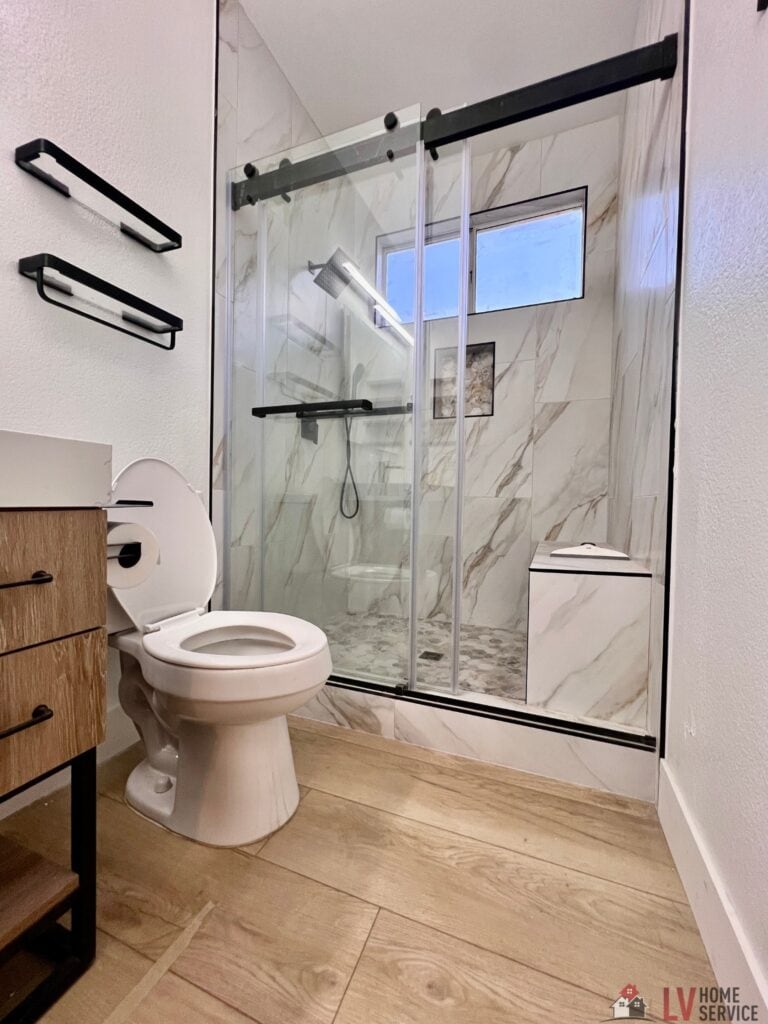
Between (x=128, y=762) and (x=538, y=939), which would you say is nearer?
(x=538, y=939)

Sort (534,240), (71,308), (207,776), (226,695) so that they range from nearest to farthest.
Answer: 1. (226,695)
2. (207,776)
3. (71,308)
4. (534,240)

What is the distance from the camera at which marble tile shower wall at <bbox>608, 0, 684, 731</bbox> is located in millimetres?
1213

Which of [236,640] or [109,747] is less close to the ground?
[236,640]

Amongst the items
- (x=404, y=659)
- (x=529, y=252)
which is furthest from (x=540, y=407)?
(x=404, y=659)

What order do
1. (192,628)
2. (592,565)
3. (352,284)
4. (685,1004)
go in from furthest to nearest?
1. (352,284)
2. (592,565)
3. (192,628)
4. (685,1004)

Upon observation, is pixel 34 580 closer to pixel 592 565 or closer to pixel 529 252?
pixel 592 565

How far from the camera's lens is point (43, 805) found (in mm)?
1122

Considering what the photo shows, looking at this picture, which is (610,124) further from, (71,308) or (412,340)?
(71,308)

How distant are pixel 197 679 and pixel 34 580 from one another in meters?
0.41

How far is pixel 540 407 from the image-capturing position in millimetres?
2461

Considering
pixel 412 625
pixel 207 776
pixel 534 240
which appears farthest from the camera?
pixel 534 240

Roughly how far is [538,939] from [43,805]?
118 cm

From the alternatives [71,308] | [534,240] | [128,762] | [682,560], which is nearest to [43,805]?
[128,762]

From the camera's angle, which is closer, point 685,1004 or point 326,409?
point 685,1004
